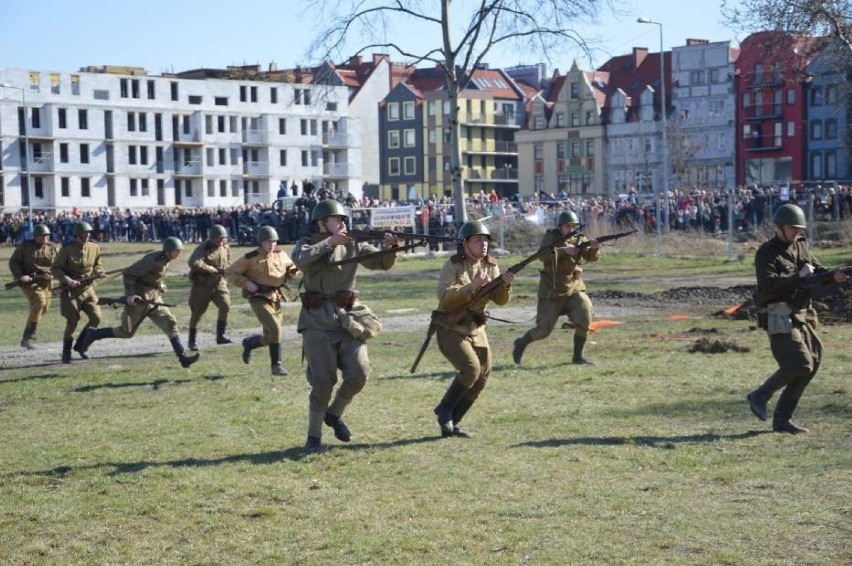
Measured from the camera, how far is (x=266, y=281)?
15.8 meters

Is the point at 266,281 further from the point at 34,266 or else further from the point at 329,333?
the point at 34,266

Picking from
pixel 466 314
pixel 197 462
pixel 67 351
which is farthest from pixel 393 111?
pixel 197 462

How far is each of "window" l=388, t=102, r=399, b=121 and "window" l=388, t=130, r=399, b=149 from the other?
1.21m

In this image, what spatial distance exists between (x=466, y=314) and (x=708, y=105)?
257 ft

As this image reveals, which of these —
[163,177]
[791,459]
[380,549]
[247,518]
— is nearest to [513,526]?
[380,549]

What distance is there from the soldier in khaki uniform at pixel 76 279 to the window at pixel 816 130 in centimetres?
6792

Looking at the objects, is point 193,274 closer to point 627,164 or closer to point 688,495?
point 688,495

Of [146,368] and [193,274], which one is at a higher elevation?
[193,274]

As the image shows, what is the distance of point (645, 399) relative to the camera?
1298 cm

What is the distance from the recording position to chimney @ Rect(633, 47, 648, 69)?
95.4m

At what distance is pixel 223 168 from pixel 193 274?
303ft

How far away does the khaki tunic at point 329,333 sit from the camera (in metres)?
10.4

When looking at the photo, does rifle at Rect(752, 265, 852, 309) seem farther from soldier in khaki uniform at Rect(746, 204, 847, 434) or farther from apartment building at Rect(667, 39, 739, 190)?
apartment building at Rect(667, 39, 739, 190)

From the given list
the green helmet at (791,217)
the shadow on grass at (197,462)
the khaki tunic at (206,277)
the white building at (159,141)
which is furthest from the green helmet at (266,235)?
the white building at (159,141)
